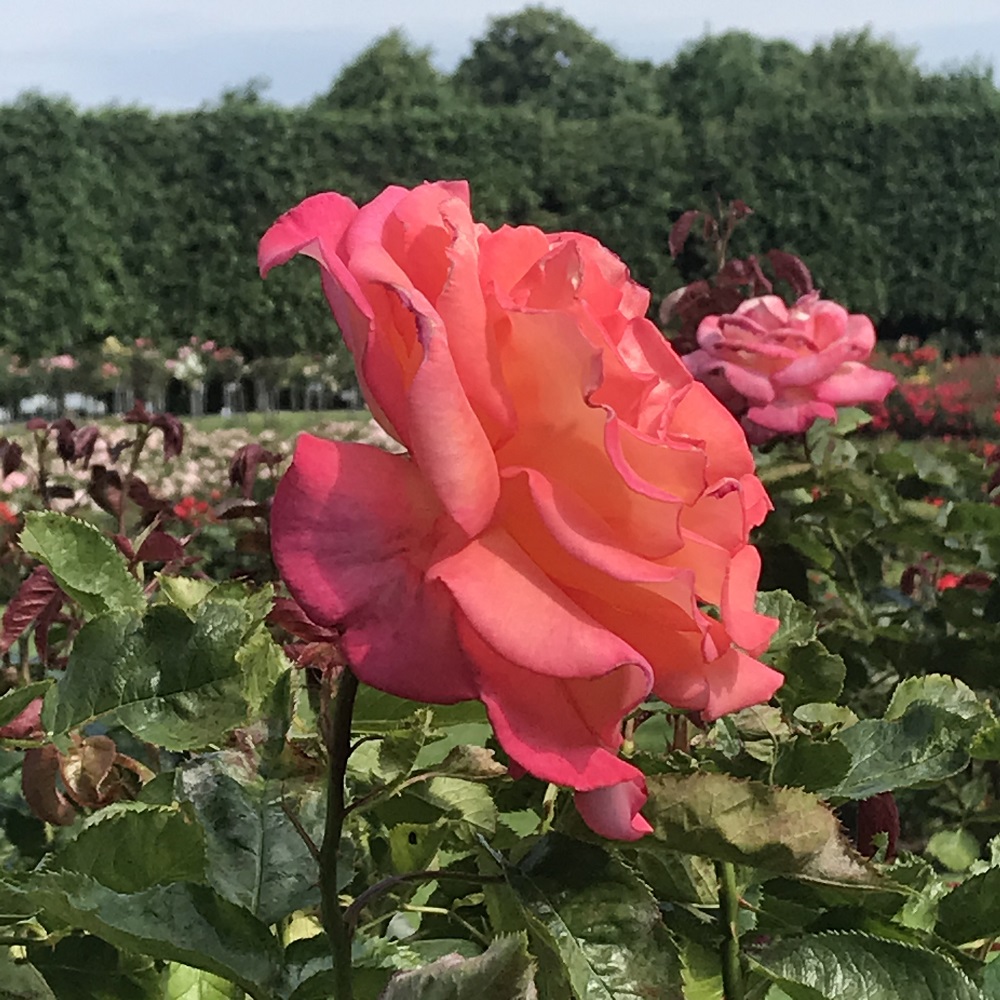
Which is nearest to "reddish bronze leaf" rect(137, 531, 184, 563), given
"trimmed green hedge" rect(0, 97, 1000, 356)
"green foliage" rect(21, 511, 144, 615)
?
"green foliage" rect(21, 511, 144, 615)

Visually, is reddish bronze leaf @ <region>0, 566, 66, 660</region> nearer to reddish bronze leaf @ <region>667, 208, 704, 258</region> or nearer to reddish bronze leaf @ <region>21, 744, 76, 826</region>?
reddish bronze leaf @ <region>21, 744, 76, 826</region>

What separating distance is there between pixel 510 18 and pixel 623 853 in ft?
85.5

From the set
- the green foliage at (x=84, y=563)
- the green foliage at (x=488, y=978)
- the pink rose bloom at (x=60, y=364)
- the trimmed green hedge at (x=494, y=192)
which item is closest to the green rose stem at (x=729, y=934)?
the green foliage at (x=488, y=978)

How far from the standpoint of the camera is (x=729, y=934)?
443 millimetres

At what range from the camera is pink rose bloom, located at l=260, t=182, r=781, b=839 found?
0.30 m

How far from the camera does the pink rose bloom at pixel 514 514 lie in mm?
298

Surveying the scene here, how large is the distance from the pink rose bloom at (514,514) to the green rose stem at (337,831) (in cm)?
3

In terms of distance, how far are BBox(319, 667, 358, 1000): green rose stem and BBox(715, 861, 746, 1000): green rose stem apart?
0.50 ft

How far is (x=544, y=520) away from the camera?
0.31m

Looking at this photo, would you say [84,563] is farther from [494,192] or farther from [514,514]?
[494,192]

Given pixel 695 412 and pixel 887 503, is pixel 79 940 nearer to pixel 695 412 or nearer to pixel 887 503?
pixel 695 412

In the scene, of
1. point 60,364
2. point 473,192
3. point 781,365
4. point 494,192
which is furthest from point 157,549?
point 494,192

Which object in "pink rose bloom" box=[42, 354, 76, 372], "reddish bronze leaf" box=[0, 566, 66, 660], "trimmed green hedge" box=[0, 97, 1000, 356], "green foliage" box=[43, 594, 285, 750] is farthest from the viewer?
"trimmed green hedge" box=[0, 97, 1000, 356]

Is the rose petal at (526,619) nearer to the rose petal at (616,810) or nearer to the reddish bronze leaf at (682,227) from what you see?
the rose petal at (616,810)
